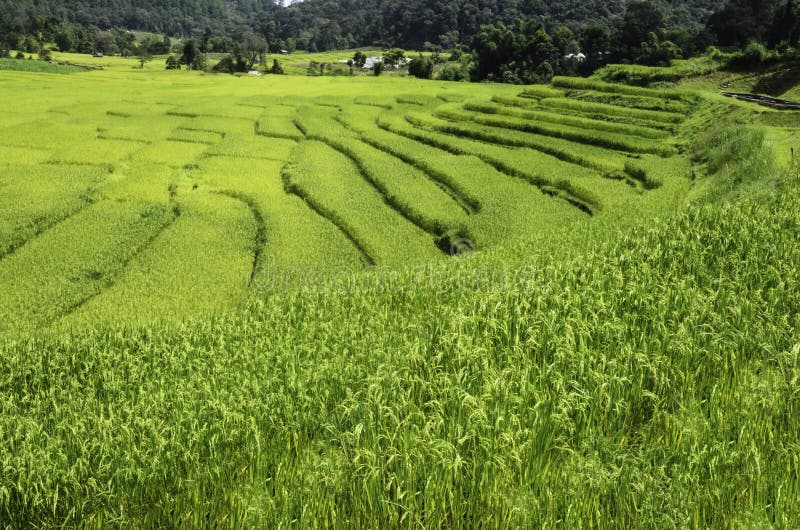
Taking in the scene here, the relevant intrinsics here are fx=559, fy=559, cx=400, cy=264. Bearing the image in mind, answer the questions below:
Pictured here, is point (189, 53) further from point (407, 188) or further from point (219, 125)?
point (407, 188)

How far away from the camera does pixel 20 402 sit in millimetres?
6219

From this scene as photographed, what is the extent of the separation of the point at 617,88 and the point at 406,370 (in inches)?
1335

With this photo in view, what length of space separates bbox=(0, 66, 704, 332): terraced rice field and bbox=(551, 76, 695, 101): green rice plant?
0.65 ft

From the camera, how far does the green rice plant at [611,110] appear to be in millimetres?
27859

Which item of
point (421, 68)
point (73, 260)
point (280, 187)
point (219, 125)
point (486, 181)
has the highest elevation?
point (421, 68)

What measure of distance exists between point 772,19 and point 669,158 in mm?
31885

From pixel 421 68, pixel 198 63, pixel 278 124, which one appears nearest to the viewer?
pixel 278 124

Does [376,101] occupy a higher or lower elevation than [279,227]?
higher

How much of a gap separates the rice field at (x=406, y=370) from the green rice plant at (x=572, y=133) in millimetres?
6956

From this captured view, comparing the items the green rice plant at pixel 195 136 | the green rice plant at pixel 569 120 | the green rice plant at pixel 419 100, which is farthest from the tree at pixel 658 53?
the green rice plant at pixel 195 136

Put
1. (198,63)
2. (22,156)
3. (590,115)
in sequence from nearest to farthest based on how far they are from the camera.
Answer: (22,156) < (590,115) < (198,63)

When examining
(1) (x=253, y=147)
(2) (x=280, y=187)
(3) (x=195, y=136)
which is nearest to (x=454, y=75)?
(3) (x=195, y=136)

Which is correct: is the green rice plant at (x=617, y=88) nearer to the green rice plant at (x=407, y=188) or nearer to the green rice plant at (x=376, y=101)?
the green rice plant at (x=376, y=101)

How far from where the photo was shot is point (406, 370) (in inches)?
184
